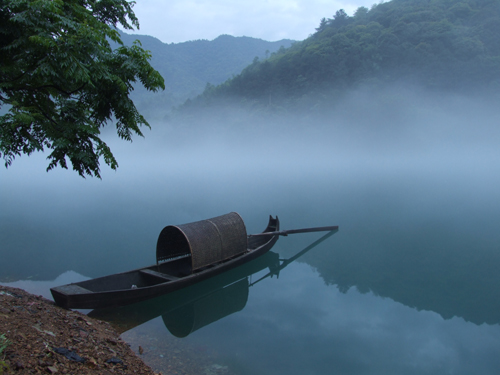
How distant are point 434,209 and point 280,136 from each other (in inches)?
2382

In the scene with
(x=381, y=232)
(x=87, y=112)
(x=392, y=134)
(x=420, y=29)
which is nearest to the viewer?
(x=87, y=112)

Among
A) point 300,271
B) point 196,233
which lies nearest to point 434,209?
point 300,271

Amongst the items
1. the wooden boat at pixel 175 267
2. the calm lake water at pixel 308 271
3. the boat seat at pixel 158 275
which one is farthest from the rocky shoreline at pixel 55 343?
the boat seat at pixel 158 275

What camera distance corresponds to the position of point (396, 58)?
84.1 metres

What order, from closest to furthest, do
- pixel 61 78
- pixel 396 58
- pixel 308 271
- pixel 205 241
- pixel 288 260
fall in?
1. pixel 61 78
2. pixel 205 241
3. pixel 308 271
4. pixel 288 260
5. pixel 396 58

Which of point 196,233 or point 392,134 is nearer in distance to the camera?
point 196,233

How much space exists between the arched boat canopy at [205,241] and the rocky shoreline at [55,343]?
2960mm

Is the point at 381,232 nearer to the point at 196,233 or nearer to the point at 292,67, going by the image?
the point at 196,233

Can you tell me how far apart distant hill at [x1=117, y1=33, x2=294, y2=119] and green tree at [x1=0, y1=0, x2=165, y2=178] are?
12154 cm

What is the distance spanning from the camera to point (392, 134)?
76000mm

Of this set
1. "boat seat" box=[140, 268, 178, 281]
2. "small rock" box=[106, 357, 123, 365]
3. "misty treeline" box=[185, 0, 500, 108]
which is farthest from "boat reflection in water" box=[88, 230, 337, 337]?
"misty treeline" box=[185, 0, 500, 108]

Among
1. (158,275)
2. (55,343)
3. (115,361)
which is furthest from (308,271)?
(55,343)

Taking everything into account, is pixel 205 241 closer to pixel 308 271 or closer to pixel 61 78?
pixel 308 271

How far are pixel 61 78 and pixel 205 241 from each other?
227 inches
